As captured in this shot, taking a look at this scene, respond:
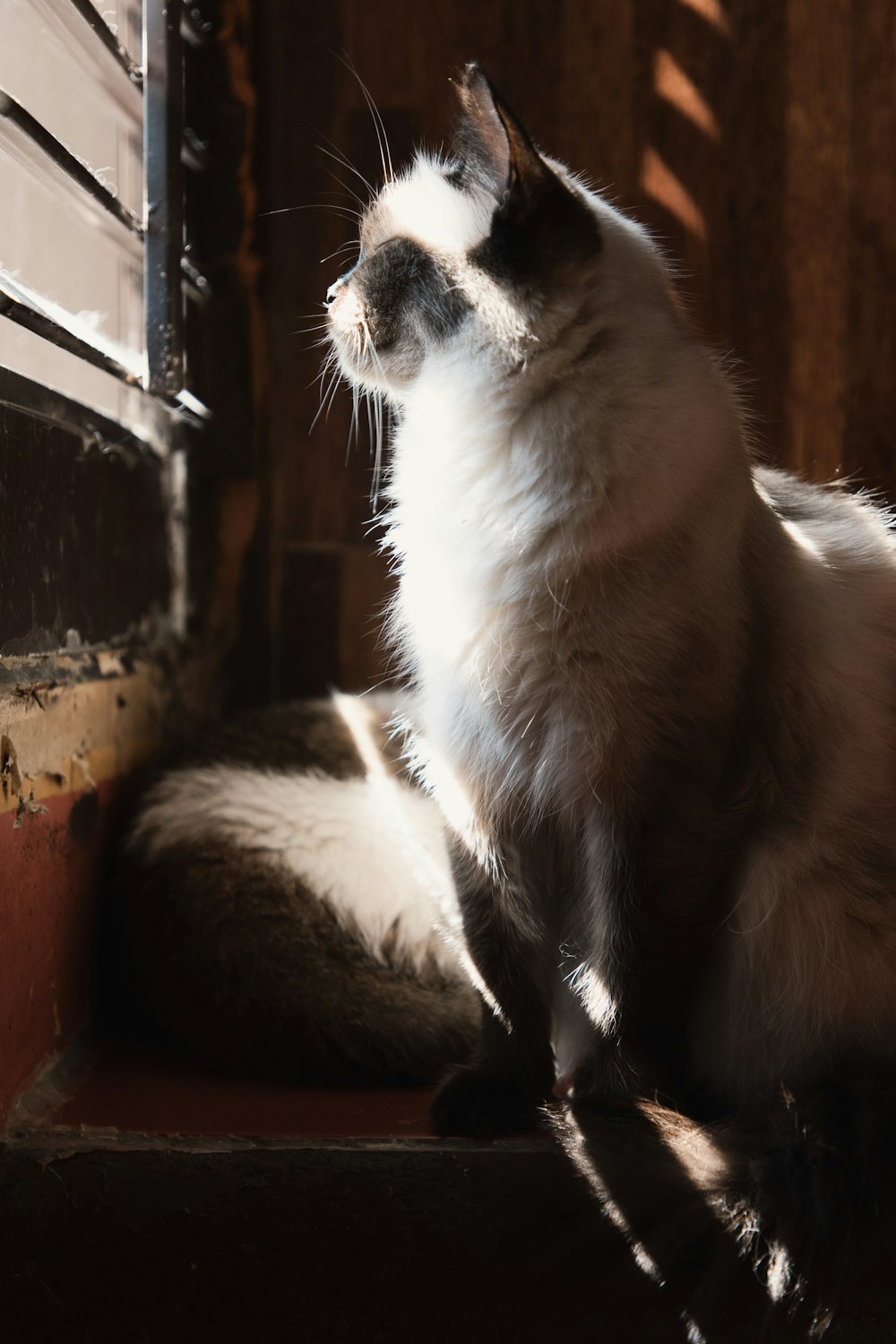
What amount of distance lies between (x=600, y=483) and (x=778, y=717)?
12.1 inches

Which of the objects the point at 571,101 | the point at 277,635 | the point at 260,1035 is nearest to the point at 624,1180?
the point at 260,1035

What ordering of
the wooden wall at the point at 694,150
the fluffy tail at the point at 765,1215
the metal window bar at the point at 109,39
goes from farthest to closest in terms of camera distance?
the wooden wall at the point at 694,150, the metal window bar at the point at 109,39, the fluffy tail at the point at 765,1215

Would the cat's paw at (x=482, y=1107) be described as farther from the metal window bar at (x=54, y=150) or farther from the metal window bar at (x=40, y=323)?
the metal window bar at (x=54, y=150)

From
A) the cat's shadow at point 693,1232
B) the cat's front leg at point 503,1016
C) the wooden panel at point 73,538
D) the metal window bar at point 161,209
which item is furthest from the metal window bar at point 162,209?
the cat's shadow at point 693,1232

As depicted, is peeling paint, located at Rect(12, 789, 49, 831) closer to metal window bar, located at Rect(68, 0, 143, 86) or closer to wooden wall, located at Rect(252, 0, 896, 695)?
metal window bar, located at Rect(68, 0, 143, 86)

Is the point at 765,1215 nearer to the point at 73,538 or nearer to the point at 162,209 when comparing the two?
the point at 73,538

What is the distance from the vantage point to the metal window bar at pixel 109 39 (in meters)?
1.36

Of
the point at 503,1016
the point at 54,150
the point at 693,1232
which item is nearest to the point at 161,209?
the point at 54,150

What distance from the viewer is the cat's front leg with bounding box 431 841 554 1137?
47.1 inches

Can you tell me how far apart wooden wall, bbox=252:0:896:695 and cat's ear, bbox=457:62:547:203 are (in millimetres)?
1119

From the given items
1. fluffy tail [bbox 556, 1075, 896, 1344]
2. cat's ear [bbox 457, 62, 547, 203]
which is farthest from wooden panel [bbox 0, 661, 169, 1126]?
cat's ear [bbox 457, 62, 547, 203]

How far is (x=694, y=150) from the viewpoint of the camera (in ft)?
7.16

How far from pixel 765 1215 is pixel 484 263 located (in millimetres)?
943

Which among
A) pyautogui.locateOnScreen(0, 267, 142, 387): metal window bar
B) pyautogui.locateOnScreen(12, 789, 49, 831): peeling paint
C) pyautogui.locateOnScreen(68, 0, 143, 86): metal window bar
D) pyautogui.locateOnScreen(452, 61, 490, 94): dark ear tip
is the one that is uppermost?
pyautogui.locateOnScreen(68, 0, 143, 86): metal window bar
